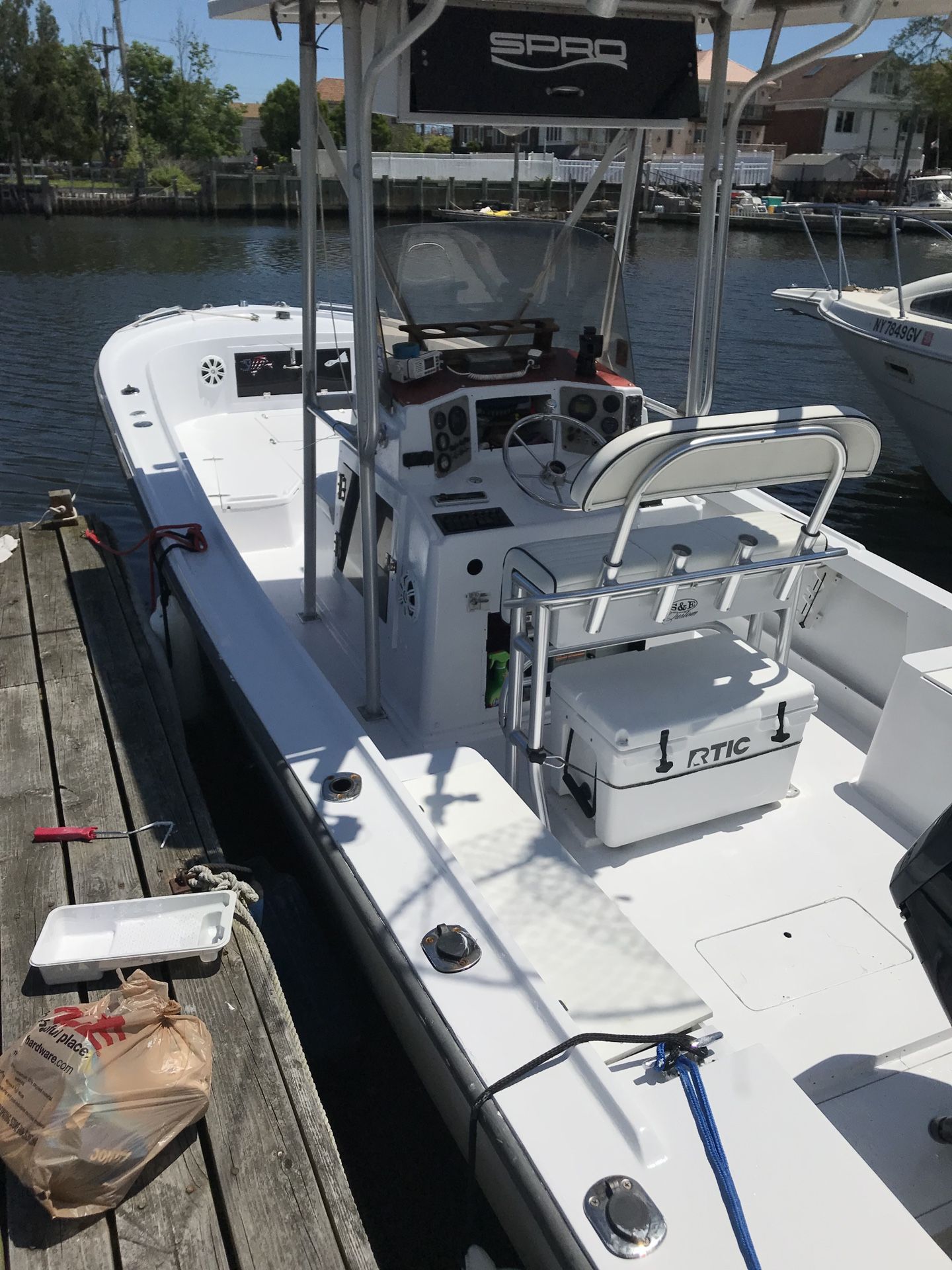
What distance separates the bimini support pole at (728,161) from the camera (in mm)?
2883

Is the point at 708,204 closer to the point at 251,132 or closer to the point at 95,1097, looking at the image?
the point at 95,1097

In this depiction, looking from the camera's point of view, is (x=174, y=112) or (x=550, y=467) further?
(x=174, y=112)

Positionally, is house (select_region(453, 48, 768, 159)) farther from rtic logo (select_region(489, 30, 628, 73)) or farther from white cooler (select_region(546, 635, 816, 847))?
white cooler (select_region(546, 635, 816, 847))

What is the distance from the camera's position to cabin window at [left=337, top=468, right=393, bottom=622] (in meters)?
3.45

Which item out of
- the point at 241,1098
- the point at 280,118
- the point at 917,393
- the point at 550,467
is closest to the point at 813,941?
the point at 241,1098

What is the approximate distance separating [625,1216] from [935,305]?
9.41 meters

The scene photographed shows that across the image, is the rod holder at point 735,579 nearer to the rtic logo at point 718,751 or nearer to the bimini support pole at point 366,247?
the rtic logo at point 718,751

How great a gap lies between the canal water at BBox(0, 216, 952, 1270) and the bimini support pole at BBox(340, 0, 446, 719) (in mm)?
638

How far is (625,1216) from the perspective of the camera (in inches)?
60.6

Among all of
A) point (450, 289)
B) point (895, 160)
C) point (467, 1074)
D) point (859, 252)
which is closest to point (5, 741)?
point (467, 1074)

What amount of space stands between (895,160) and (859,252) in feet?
63.2

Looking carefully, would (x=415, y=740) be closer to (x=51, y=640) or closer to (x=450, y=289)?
(x=51, y=640)

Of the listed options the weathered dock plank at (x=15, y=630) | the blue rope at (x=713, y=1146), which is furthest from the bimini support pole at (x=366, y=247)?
the blue rope at (x=713, y=1146)

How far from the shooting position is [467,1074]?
5.97ft
